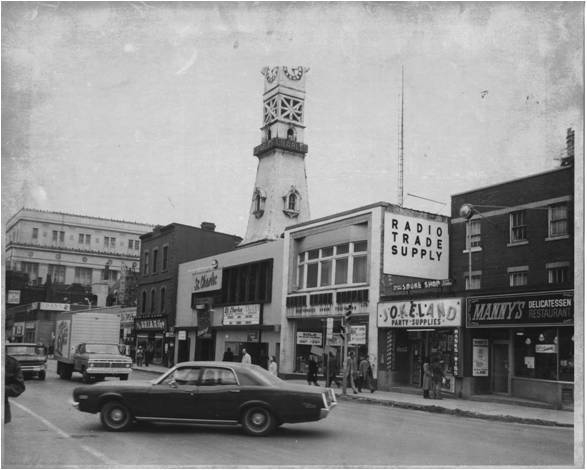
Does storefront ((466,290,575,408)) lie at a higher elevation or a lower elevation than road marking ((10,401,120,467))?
higher

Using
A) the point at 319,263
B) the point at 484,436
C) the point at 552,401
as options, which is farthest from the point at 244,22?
the point at 319,263

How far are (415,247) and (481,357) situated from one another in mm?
7625

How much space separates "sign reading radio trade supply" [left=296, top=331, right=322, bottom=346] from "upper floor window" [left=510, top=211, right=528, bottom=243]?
11.2 m

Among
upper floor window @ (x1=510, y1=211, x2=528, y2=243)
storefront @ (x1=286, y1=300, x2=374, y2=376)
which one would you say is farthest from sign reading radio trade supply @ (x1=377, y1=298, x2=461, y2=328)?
upper floor window @ (x1=510, y1=211, x2=528, y2=243)

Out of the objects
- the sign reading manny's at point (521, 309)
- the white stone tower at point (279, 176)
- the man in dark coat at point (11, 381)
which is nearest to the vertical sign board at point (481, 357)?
the sign reading manny's at point (521, 309)

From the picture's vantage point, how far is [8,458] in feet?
36.4

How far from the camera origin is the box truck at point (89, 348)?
27.2 meters

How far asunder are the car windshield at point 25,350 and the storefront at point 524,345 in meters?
17.6

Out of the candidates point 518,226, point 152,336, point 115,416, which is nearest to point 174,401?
point 115,416

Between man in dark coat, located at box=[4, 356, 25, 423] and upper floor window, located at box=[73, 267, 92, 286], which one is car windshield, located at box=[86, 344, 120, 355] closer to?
man in dark coat, located at box=[4, 356, 25, 423]

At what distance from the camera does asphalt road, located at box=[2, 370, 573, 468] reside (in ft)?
36.3

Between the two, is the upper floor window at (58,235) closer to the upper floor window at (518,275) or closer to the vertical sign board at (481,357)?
the upper floor window at (518,275)

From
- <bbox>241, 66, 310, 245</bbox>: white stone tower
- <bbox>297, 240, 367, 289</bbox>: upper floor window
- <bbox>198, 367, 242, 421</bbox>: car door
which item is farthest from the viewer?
<bbox>241, 66, 310, 245</bbox>: white stone tower

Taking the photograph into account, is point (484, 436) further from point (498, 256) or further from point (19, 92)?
point (498, 256)
